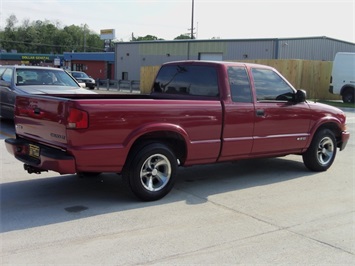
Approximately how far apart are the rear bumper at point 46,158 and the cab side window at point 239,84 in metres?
2.67

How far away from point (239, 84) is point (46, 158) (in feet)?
10.1

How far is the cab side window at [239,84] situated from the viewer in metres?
6.38

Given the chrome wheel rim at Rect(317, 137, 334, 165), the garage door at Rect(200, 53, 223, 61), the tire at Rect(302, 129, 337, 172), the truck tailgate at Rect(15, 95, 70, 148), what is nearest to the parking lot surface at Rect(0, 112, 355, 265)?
the tire at Rect(302, 129, 337, 172)

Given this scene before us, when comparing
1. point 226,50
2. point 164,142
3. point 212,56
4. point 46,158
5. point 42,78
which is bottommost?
point 46,158

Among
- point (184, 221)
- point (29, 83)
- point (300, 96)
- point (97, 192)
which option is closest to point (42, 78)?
point (29, 83)

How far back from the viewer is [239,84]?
6.48m

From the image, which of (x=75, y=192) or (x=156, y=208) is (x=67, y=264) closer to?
(x=156, y=208)

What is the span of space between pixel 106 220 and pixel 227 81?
2.80m

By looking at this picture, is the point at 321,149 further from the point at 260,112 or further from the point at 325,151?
the point at 260,112

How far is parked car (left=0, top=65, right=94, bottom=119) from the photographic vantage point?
11.1m

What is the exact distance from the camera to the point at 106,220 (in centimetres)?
486

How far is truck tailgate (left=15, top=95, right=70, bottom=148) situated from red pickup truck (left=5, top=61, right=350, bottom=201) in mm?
12

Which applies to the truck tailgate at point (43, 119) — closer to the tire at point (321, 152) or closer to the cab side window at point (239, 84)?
the cab side window at point (239, 84)

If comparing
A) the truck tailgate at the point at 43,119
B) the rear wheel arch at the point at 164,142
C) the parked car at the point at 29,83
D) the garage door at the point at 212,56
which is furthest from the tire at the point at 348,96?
the truck tailgate at the point at 43,119
